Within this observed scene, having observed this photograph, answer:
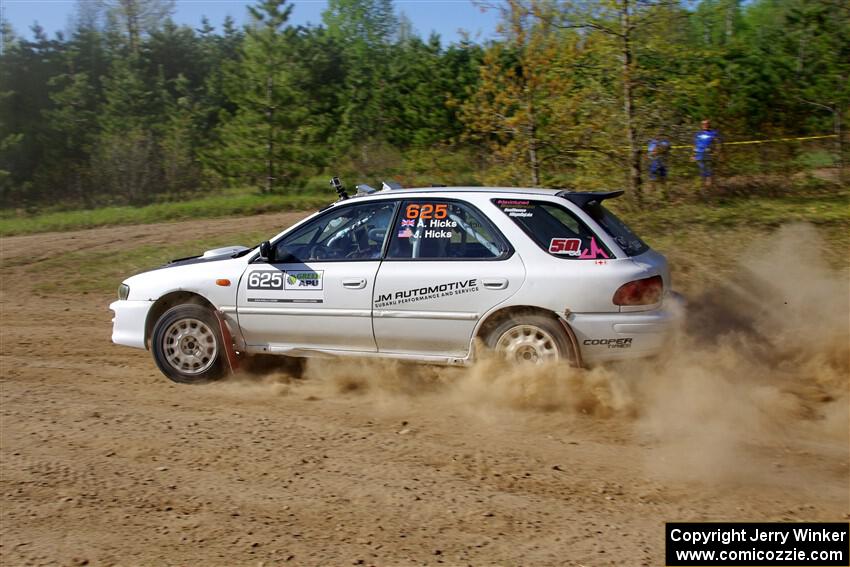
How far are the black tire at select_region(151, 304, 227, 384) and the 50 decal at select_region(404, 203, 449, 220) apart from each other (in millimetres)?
1942

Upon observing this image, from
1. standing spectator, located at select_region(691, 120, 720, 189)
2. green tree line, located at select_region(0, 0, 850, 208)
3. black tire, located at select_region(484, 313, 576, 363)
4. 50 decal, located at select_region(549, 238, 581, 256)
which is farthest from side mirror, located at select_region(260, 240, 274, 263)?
standing spectator, located at select_region(691, 120, 720, 189)

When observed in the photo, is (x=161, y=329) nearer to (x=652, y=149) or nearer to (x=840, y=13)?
(x=652, y=149)

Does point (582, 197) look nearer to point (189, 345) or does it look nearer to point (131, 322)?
point (189, 345)

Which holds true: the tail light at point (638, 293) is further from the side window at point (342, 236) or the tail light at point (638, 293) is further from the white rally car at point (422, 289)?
the side window at point (342, 236)

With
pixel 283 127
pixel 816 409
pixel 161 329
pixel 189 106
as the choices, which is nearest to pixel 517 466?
pixel 816 409

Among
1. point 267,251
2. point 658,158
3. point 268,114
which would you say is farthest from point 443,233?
point 268,114

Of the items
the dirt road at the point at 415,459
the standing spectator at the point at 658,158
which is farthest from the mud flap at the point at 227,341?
the standing spectator at the point at 658,158

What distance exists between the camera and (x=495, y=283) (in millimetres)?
6203

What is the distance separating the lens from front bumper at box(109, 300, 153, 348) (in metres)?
7.17

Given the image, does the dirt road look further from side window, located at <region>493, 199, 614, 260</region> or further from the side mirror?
the side mirror

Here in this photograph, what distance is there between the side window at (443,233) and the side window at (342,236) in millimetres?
158

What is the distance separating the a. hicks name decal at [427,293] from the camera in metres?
6.27

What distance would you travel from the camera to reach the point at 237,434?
5.75m

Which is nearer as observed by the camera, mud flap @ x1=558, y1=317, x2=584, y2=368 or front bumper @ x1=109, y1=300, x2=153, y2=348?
mud flap @ x1=558, y1=317, x2=584, y2=368
